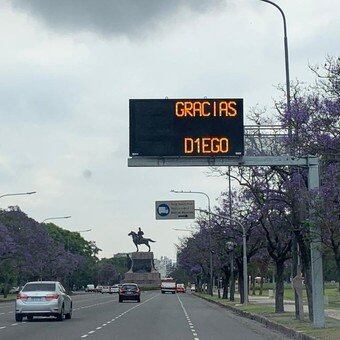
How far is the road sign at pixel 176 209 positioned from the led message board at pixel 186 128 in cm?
3549

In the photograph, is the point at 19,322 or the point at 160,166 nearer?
the point at 160,166

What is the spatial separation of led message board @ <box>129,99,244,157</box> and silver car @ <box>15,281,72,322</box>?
10.7 metres

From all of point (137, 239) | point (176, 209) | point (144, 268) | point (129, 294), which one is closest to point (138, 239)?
point (137, 239)

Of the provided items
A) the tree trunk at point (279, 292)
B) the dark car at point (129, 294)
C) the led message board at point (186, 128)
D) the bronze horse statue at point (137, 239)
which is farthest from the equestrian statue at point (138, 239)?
the led message board at point (186, 128)

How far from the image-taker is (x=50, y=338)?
2339cm

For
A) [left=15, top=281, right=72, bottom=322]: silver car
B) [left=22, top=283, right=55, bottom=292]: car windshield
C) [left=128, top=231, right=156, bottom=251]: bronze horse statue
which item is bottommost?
[left=15, top=281, right=72, bottom=322]: silver car

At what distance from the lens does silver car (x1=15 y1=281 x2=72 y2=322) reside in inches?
1280

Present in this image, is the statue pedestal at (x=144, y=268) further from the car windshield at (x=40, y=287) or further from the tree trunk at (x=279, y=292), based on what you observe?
the car windshield at (x=40, y=287)

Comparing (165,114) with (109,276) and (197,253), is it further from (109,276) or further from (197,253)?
(109,276)

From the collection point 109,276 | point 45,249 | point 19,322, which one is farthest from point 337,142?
point 109,276

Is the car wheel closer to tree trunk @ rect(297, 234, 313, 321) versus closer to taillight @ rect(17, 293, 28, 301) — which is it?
taillight @ rect(17, 293, 28, 301)

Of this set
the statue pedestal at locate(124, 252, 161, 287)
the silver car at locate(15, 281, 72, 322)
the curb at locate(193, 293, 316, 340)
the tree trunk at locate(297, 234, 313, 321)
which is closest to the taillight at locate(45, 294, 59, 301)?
the silver car at locate(15, 281, 72, 322)

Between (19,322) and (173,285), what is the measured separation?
284 feet

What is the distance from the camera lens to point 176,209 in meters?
60.6
